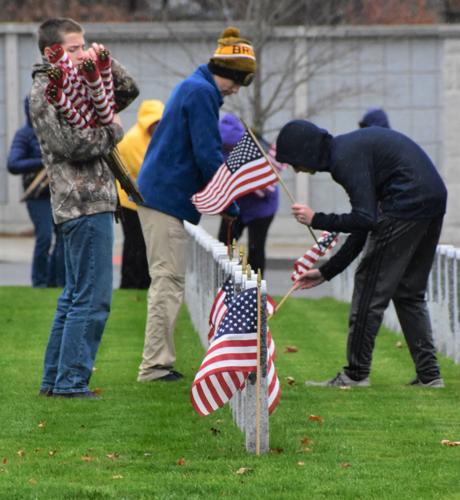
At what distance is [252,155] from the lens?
968cm

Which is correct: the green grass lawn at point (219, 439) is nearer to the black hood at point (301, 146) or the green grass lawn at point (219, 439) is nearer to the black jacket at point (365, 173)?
the black jacket at point (365, 173)

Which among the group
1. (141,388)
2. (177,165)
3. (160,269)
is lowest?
(141,388)

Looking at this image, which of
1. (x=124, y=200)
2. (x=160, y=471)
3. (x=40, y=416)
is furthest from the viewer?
(x=124, y=200)

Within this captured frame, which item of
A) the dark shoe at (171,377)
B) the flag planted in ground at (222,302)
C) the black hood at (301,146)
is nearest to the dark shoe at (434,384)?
the dark shoe at (171,377)

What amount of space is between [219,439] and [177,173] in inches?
102

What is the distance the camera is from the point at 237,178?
9.59 metres

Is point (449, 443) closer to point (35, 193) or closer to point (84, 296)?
point (84, 296)

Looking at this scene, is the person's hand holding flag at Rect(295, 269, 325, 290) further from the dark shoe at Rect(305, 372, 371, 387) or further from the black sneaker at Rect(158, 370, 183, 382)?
the black sneaker at Rect(158, 370, 183, 382)

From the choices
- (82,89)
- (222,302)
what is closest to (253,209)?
(82,89)

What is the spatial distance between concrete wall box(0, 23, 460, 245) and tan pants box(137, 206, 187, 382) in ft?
51.6

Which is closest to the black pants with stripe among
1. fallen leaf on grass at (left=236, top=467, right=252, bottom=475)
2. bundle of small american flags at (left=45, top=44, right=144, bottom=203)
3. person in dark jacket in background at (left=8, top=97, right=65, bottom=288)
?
bundle of small american flags at (left=45, top=44, right=144, bottom=203)

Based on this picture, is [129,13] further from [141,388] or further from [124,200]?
[141,388]

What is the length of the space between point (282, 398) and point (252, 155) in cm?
154

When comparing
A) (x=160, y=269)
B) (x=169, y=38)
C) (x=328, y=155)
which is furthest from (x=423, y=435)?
(x=169, y=38)
